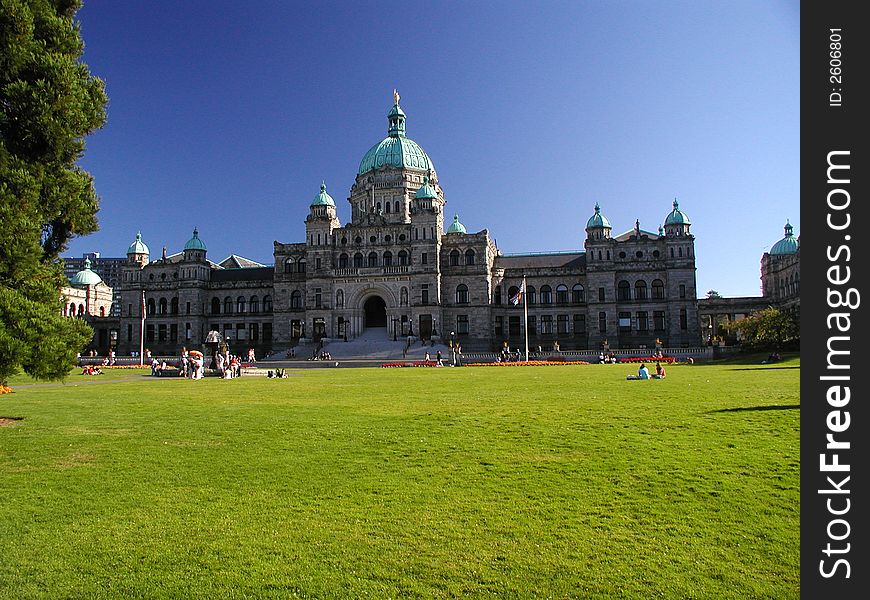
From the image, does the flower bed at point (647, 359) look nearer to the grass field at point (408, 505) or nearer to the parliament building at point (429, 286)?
the parliament building at point (429, 286)

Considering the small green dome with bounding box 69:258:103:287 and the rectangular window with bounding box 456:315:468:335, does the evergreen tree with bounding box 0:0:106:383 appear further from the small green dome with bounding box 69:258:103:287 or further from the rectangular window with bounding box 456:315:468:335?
the small green dome with bounding box 69:258:103:287

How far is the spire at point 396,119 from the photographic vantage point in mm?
96938

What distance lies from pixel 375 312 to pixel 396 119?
31.9 m

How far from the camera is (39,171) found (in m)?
15.6

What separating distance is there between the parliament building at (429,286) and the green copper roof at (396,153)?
Result: 10.5 inches

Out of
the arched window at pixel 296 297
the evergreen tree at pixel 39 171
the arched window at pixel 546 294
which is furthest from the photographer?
the arched window at pixel 296 297

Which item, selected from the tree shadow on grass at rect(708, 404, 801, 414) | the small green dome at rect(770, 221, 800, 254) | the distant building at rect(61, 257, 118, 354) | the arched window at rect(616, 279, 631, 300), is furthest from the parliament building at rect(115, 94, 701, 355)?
the tree shadow on grass at rect(708, 404, 801, 414)

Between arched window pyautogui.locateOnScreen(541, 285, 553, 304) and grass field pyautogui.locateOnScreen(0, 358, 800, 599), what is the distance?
6699 cm

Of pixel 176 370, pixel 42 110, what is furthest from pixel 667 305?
pixel 42 110

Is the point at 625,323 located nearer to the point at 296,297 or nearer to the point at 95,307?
the point at 296,297

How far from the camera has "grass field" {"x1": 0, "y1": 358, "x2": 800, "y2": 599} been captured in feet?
23.9

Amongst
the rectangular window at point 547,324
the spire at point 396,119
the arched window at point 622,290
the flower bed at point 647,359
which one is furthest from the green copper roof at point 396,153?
the flower bed at point 647,359
